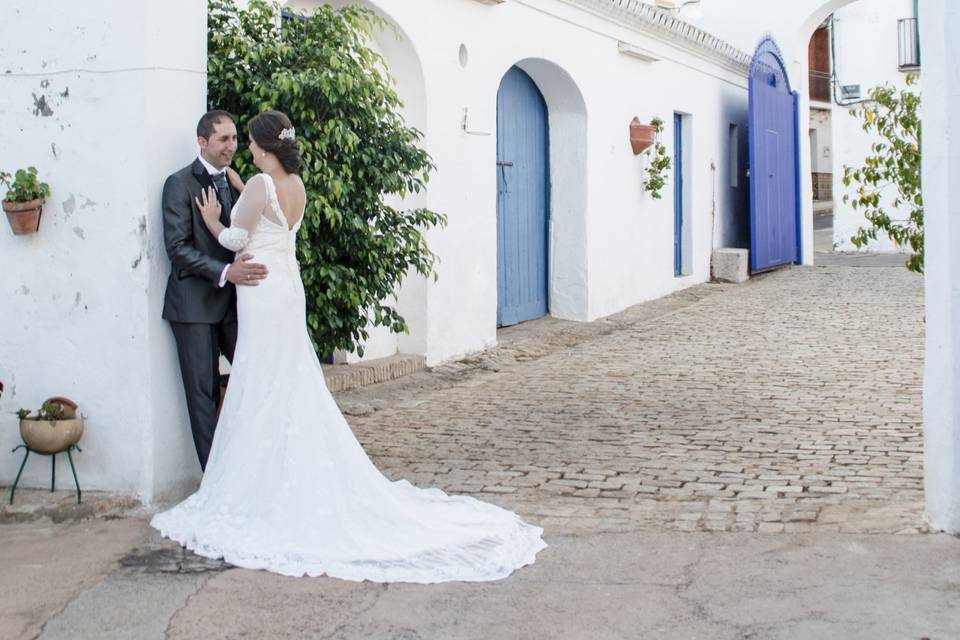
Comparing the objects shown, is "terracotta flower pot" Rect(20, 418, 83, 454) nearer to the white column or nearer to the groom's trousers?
the groom's trousers

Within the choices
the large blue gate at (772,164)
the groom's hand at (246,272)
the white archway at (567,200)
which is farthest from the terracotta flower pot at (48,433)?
the large blue gate at (772,164)

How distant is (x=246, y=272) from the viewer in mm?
5246

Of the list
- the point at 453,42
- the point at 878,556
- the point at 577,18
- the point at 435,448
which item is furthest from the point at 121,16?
the point at 577,18

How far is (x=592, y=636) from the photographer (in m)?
3.85

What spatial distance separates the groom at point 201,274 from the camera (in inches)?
209

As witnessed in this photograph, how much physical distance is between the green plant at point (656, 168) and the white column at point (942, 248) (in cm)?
923

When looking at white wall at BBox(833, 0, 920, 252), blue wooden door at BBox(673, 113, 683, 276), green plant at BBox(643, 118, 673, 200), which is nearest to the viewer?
green plant at BBox(643, 118, 673, 200)

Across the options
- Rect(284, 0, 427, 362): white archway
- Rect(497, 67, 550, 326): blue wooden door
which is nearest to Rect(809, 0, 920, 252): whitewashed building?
Rect(497, 67, 550, 326): blue wooden door

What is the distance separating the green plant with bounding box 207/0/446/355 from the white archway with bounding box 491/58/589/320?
215 inches

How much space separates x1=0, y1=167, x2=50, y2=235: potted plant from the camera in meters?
5.38

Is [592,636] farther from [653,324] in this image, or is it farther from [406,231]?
[653,324]

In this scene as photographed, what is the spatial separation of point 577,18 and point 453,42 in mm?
2680

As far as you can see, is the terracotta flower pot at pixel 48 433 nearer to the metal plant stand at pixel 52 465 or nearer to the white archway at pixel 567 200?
the metal plant stand at pixel 52 465

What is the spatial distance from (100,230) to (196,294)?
0.54 meters
